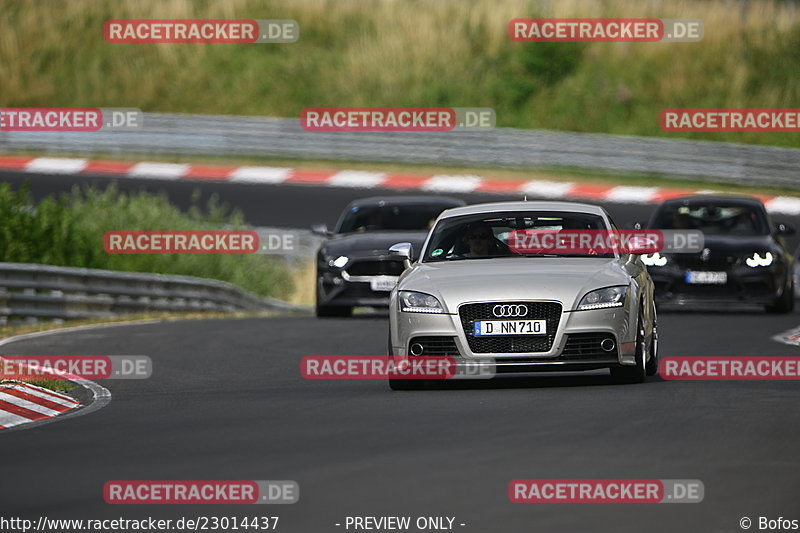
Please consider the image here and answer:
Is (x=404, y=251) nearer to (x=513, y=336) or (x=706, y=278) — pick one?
(x=513, y=336)

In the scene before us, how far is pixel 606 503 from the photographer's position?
24.9 ft

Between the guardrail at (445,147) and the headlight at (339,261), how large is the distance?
15427 millimetres

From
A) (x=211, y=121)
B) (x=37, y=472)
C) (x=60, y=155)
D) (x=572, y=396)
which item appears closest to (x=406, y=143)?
(x=211, y=121)

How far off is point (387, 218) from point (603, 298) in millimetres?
9963

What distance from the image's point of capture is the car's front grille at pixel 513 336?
1229 centimetres

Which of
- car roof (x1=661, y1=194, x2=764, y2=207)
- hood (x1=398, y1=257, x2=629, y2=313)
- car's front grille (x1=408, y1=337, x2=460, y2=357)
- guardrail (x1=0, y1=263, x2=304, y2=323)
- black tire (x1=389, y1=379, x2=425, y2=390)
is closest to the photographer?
hood (x1=398, y1=257, x2=629, y2=313)

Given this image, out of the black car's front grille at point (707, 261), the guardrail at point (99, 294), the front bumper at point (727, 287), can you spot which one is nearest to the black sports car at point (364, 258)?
the front bumper at point (727, 287)

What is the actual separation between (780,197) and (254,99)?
51.8 feet

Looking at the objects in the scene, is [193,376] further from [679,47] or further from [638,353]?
[679,47]

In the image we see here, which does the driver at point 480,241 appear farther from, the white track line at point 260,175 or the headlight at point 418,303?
the white track line at point 260,175

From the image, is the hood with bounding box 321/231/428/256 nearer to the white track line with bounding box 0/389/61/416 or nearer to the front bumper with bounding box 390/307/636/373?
the front bumper with bounding box 390/307/636/373

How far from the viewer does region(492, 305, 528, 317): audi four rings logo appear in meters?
12.3

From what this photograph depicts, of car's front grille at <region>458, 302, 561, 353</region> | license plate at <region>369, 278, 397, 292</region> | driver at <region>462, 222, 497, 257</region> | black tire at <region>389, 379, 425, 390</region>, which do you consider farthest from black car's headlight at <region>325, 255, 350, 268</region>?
car's front grille at <region>458, 302, 561, 353</region>

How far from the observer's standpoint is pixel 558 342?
1227 cm
